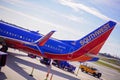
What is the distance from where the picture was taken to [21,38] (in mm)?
39625

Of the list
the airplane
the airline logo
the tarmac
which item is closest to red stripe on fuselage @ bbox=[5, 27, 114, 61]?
the airplane

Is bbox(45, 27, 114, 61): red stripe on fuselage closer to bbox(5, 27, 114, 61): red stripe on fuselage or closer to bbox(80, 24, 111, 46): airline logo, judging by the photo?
bbox(5, 27, 114, 61): red stripe on fuselage

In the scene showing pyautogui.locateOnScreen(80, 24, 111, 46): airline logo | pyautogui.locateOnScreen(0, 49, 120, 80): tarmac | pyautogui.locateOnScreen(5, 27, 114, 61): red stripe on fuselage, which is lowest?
pyautogui.locateOnScreen(0, 49, 120, 80): tarmac

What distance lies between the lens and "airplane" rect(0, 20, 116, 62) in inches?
1503

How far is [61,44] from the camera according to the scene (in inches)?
1577

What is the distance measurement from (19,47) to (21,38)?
183 centimetres

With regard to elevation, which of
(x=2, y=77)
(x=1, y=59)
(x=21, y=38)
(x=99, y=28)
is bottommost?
(x=2, y=77)

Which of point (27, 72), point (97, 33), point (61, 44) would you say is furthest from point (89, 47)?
point (27, 72)

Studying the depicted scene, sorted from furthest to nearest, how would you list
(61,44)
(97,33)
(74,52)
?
(61,44), (74,52), (97,33)

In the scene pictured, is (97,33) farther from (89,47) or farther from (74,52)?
(74,52)

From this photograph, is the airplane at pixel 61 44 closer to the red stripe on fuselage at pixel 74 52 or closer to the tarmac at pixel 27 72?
the red stripe on fuselage at pixel 74 52

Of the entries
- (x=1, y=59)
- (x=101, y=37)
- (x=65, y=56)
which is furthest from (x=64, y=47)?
(x=1, y=59)

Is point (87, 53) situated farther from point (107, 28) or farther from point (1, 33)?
point (1, 33)

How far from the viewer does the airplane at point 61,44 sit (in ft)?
125
